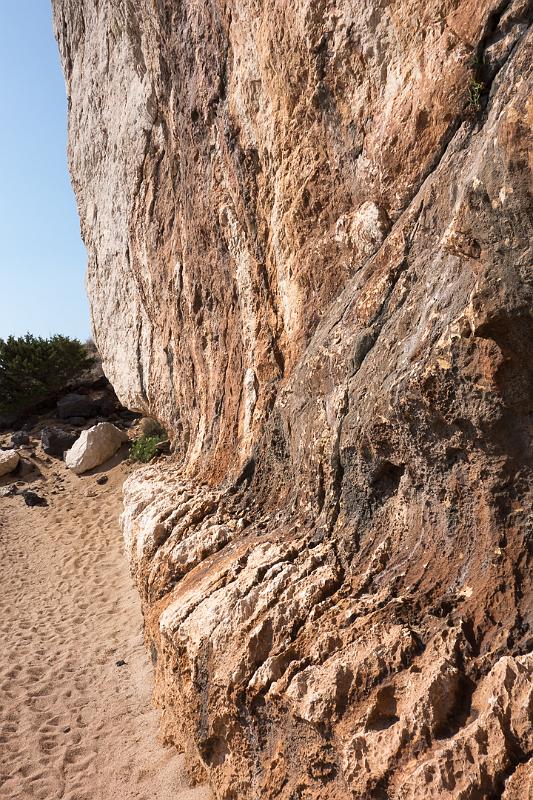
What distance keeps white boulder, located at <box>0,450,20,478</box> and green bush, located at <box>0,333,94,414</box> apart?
2.79 m

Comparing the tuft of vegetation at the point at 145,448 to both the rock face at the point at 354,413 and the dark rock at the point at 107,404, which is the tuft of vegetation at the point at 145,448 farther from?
the rock face at the point at 354,413

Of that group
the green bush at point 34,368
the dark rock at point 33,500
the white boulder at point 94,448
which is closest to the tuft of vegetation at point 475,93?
the dark rock at point 33,500

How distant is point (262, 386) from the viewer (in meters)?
4.81

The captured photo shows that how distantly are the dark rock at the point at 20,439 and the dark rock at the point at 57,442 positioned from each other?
1.79ft

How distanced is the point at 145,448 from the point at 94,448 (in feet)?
4.40

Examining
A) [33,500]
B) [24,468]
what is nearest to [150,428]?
[33,500]

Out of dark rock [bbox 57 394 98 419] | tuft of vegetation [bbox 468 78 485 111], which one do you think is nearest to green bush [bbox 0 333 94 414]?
dark rock [bbox 57 394 98 419]

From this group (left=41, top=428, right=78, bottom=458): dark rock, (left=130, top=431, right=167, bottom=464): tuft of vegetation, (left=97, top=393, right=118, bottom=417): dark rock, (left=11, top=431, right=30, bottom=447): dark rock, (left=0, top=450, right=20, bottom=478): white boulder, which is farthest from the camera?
(left=97, top=393, right=118, bottom=417): dark rock

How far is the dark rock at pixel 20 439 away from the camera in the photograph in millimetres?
13142

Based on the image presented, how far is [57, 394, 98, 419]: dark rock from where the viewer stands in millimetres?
14164

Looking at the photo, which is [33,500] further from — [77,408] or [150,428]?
[77,408]

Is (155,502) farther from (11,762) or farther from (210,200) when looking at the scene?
(210,200)

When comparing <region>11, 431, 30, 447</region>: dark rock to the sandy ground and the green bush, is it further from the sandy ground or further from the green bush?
the sandy ground

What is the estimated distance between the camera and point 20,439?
13.2 metres
